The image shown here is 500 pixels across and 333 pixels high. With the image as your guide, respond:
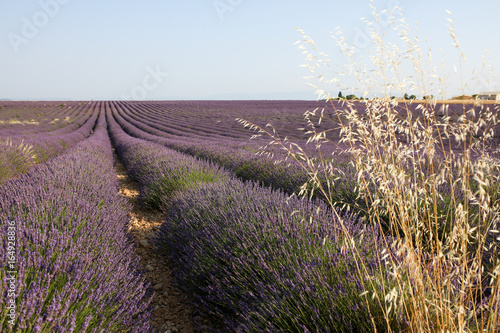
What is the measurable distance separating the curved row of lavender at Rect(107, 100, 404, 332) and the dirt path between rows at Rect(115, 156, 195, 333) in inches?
5.1

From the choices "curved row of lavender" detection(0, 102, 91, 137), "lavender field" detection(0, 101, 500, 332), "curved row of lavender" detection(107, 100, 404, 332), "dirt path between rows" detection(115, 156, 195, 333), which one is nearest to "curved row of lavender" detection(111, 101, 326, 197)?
"lavender field" detection(0, 101, 500, 332)

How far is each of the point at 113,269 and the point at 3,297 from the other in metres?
0.72

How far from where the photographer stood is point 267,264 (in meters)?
1.87

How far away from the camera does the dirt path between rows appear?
2213mm

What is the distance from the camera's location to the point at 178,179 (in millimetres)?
4520

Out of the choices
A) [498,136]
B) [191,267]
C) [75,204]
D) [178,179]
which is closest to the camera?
[191,267]

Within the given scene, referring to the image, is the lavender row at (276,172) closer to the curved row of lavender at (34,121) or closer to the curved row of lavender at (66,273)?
the curved row of lavender at (66,273)

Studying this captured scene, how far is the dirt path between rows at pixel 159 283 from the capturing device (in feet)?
7.26

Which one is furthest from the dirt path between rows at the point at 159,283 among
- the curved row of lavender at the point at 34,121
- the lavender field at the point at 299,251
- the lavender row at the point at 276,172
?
the curved row of lavender at the point at 34,121

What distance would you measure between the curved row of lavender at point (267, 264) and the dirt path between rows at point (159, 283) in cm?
13

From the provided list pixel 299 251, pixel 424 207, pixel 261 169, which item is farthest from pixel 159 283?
pixel 261 169

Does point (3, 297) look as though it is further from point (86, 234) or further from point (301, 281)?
point (301, 281)

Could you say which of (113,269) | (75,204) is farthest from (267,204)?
(75,204)

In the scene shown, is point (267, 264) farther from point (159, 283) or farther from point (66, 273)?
point (159, 283)
